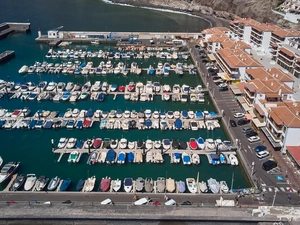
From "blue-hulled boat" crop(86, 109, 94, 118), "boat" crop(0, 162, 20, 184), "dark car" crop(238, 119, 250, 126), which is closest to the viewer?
"boat" crop(0, 162, 20, 184)

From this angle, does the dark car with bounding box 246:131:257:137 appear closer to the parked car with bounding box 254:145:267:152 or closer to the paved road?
the paved road

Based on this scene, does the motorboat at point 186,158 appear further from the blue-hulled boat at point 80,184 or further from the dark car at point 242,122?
the blue-hulled boat at point 80,184

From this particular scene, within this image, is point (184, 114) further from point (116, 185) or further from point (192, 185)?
point (116, 185)

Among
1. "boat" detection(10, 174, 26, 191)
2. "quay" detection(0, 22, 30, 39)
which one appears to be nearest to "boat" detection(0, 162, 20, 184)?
"boat" detection(10, 174, 26, 191)

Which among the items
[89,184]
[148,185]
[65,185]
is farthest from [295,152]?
[65,185]

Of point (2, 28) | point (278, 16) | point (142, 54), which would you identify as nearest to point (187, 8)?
point (278, 16)
